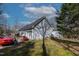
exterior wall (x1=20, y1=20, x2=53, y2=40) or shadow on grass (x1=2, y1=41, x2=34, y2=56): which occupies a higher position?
exterior wall (x1=20, y1=20, x2=53, y2=40)

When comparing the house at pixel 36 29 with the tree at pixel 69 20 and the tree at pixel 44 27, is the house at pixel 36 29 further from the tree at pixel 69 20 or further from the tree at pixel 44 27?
the tree at pixel 69 20

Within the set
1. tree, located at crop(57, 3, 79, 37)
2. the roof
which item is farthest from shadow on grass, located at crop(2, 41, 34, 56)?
tree, located at crop(57, 3, 79, 37)

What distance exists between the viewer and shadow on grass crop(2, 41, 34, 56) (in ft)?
6.48

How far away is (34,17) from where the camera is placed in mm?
2006

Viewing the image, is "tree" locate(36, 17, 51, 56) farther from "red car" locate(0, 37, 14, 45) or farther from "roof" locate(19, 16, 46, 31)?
"red car" locate(0, 37, 14, 45)

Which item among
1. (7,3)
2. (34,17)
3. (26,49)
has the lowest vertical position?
(26,49)

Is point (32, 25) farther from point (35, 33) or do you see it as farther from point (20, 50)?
point (20, 50)

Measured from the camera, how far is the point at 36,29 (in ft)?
6.55

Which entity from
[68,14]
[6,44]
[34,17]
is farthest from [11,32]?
[68,14]

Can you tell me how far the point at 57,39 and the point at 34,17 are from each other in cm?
30

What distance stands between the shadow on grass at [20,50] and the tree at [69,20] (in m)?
0.33

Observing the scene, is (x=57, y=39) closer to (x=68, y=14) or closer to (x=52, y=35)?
(x=52, y=35)


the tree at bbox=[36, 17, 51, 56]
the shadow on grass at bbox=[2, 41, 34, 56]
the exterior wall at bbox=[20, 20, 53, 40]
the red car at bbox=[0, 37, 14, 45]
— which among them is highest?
the tree at bbox=[36, 17, 51, 56]

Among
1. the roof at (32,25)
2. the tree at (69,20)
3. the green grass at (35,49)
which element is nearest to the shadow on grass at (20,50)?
the green grass at (35,49)
